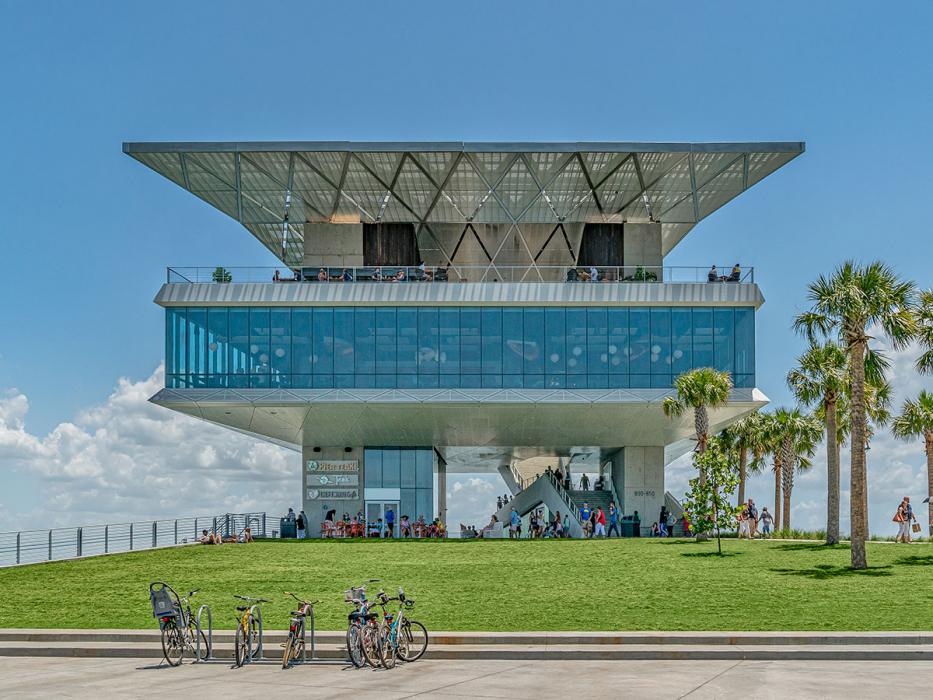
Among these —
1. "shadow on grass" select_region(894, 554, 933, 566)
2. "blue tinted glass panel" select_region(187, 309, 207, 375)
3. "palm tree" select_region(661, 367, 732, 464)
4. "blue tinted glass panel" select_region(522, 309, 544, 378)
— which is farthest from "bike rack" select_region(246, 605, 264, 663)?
"blue tinted glass panel" select_region(187, 309, 207, 375)

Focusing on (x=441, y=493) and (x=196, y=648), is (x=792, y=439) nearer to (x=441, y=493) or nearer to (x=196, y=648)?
(x=441, y=493)

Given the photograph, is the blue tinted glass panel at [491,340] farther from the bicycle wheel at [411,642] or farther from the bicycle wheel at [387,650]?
the bicycle wheel at [387,650]

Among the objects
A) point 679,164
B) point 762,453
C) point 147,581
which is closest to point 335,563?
point 147,581

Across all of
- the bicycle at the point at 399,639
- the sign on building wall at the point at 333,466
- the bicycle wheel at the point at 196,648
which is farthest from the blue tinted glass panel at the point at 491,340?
the bicycle wheel at the point at 196,648

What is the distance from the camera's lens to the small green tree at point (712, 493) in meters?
42.8

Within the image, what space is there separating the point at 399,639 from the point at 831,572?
15701mm

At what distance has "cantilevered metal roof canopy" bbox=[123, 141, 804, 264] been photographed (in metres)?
52.6

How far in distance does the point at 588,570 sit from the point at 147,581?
37.2ft

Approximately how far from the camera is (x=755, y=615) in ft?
72.7

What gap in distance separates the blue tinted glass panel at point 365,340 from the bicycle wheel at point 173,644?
3420 cm

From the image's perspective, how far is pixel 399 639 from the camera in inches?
715

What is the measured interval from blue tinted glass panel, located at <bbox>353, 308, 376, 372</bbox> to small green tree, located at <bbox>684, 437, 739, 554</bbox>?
16.0m

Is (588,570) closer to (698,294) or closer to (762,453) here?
(698,294)

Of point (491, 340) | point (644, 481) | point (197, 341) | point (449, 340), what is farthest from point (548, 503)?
point (197, 341)
